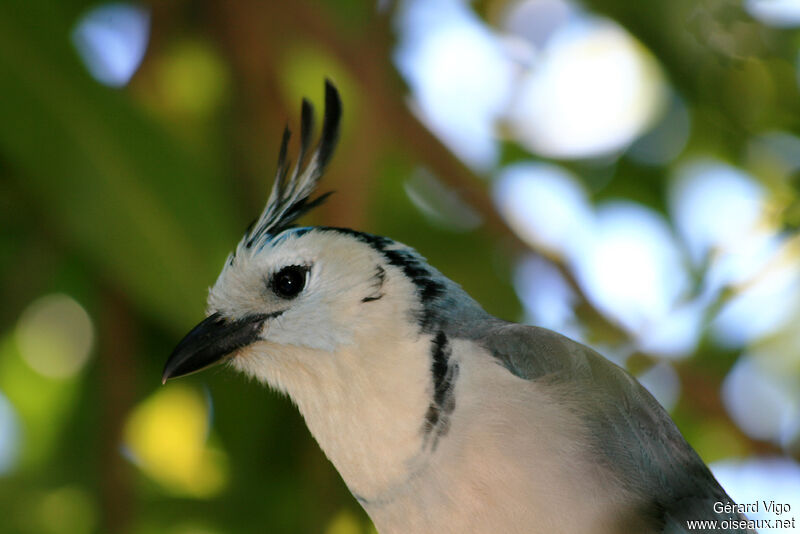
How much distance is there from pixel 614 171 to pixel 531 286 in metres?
0.59

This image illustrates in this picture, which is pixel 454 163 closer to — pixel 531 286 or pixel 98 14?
pixel 531 286

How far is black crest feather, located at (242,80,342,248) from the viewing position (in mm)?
2449

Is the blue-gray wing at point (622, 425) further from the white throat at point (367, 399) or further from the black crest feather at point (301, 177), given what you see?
the black crest feather at point (301, 177)

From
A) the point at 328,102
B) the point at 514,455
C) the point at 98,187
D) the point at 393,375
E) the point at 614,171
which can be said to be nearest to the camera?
the point at 514,455

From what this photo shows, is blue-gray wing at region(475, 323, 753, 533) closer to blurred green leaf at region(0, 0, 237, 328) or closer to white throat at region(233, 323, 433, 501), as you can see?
white throat at region(233, 323, 433, 501)

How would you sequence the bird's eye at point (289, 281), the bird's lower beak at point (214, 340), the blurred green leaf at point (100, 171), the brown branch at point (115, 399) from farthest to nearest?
the brown branch at point (115, 399), the blurred green leaf at point (100, 171), the bird's eye at point (289, 281), the bird's lower beak at point (214, 340)

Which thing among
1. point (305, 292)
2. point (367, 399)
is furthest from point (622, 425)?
point (305, 292)

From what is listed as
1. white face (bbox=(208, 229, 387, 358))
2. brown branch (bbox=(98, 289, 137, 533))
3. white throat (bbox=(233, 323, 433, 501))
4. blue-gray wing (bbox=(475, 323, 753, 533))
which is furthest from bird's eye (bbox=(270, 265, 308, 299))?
brown branch (bbox=(98, 289, 137, 533))

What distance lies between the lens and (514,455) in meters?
1.87

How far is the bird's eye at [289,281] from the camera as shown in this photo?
2.33 m

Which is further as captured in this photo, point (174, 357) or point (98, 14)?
point (98, 14)

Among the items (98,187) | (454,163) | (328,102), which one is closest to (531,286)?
(454,163)

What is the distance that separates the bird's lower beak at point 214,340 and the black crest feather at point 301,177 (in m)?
0.25

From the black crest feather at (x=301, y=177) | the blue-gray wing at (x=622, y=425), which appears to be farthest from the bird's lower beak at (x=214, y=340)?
the blue-gray wing at (x=622, y=425)
